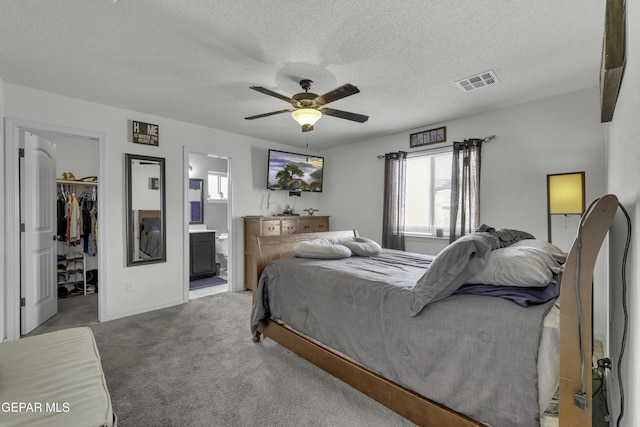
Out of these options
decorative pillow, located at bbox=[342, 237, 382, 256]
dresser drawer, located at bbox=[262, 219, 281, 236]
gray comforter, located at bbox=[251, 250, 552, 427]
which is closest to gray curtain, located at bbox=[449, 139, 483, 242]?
decorative pillow, located at bbox=[342, 237, 382, 256]

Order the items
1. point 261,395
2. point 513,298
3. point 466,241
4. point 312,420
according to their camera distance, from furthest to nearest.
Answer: point 261,395 < point 312,420 < point 466,241 < point 513,298

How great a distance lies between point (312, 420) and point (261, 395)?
0.43 meters

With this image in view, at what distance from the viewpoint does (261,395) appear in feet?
6.64

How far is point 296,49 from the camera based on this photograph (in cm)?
226

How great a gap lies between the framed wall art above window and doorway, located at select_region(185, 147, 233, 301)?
2.87 m

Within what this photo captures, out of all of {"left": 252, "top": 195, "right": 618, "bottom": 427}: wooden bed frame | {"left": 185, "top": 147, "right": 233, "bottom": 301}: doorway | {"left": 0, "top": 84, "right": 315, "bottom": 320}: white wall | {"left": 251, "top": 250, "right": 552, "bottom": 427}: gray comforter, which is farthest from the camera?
{"left": 185, "top": 147, "right": 233, "bottom": 301}: doorway

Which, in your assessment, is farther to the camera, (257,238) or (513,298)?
(257,238)

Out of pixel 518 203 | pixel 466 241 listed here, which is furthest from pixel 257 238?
pixel 518 203

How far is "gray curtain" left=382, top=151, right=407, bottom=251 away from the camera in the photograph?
4473mm

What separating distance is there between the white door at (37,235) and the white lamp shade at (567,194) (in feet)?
17.4

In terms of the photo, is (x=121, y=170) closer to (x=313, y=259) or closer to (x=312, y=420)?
(x=313, y=259)

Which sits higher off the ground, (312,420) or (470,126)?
(470,126)

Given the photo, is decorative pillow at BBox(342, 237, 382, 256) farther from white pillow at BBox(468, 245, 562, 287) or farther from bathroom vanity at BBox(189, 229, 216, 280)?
bathroom vanity at BBox(189, 229, 216, 280)

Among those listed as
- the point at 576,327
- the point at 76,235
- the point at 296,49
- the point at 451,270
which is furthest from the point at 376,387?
the point at 76,235
